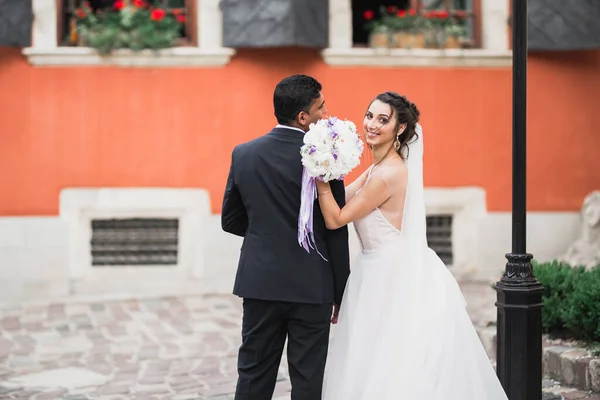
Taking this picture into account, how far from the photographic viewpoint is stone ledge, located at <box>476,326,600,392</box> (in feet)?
18.8

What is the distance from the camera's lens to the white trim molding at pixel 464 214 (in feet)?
34.0

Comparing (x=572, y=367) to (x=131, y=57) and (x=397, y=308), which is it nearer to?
(x=397, y=308)

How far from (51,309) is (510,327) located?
5.39m

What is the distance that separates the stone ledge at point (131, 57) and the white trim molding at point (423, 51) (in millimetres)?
1088

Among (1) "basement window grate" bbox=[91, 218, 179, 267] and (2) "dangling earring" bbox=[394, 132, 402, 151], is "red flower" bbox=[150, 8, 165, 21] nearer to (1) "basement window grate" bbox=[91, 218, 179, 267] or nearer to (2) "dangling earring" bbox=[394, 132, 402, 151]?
(1) "basement window grate" bbox=[91, 218, 179, 267]

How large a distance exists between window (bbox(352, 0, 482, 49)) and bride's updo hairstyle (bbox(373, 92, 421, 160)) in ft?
18.0

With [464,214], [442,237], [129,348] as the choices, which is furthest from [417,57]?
[129,348]

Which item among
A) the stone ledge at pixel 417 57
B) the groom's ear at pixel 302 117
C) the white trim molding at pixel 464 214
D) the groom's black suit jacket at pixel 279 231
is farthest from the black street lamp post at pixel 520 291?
the white trim molding at pixel 464 214

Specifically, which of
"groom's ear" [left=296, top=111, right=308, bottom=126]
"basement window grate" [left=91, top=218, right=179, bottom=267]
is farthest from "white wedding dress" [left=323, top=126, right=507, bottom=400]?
"basement window grate" [left=91, top=218, right=179, bottom=267]

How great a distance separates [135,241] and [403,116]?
18.9 feet

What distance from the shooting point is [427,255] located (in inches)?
189

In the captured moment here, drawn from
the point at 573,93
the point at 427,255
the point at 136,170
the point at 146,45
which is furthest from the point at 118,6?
the point at 427,255

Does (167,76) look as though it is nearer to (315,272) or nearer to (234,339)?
(234,339)

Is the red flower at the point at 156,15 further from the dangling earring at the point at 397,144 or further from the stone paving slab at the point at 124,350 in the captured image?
the dangling earring at the point at 397,144
